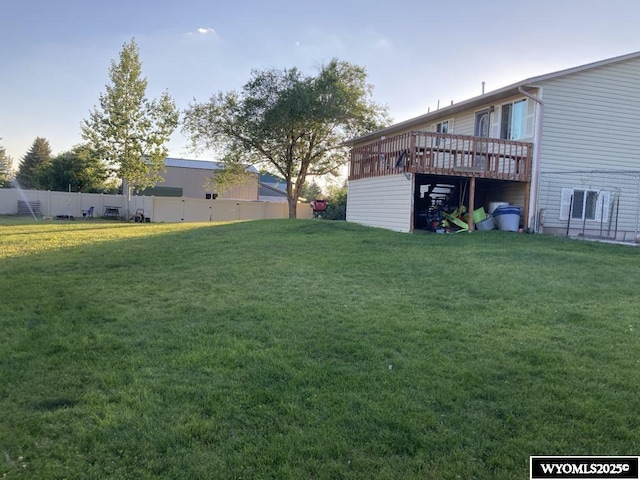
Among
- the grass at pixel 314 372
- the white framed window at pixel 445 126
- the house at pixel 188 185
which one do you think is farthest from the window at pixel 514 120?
the house at pixel 188 185

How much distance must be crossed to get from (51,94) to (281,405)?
16.8 m

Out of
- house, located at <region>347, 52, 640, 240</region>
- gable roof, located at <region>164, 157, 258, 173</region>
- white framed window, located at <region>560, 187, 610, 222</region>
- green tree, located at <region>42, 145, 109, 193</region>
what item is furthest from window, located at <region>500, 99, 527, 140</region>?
green tree, located at <region>42, 145, 109, 193</region>

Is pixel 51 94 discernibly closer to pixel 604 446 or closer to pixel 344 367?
pixel 344 367

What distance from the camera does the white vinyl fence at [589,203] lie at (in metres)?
13.6

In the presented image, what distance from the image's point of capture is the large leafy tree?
963 inches

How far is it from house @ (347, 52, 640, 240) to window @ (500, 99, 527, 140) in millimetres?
31

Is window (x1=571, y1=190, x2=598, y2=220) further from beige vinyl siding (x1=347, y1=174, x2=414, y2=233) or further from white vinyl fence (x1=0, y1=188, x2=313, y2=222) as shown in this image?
white vinyl fence (x1=0, y1=188, x2=313, y2=222)

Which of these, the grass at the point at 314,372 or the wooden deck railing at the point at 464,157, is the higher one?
the wooden deck railing at the point at 464,157

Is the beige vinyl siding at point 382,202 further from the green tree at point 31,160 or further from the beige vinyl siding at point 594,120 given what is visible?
the green tree at point 31,160

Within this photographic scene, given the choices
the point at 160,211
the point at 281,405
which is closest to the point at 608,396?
the point at 281,405

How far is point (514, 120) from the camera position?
14.2 meters

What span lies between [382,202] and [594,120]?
22.3ft

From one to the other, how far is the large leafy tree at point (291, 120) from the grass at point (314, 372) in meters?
18.6

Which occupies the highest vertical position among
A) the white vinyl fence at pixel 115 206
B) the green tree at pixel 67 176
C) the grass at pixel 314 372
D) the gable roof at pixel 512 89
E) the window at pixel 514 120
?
the gable roof at pixel 512 89
